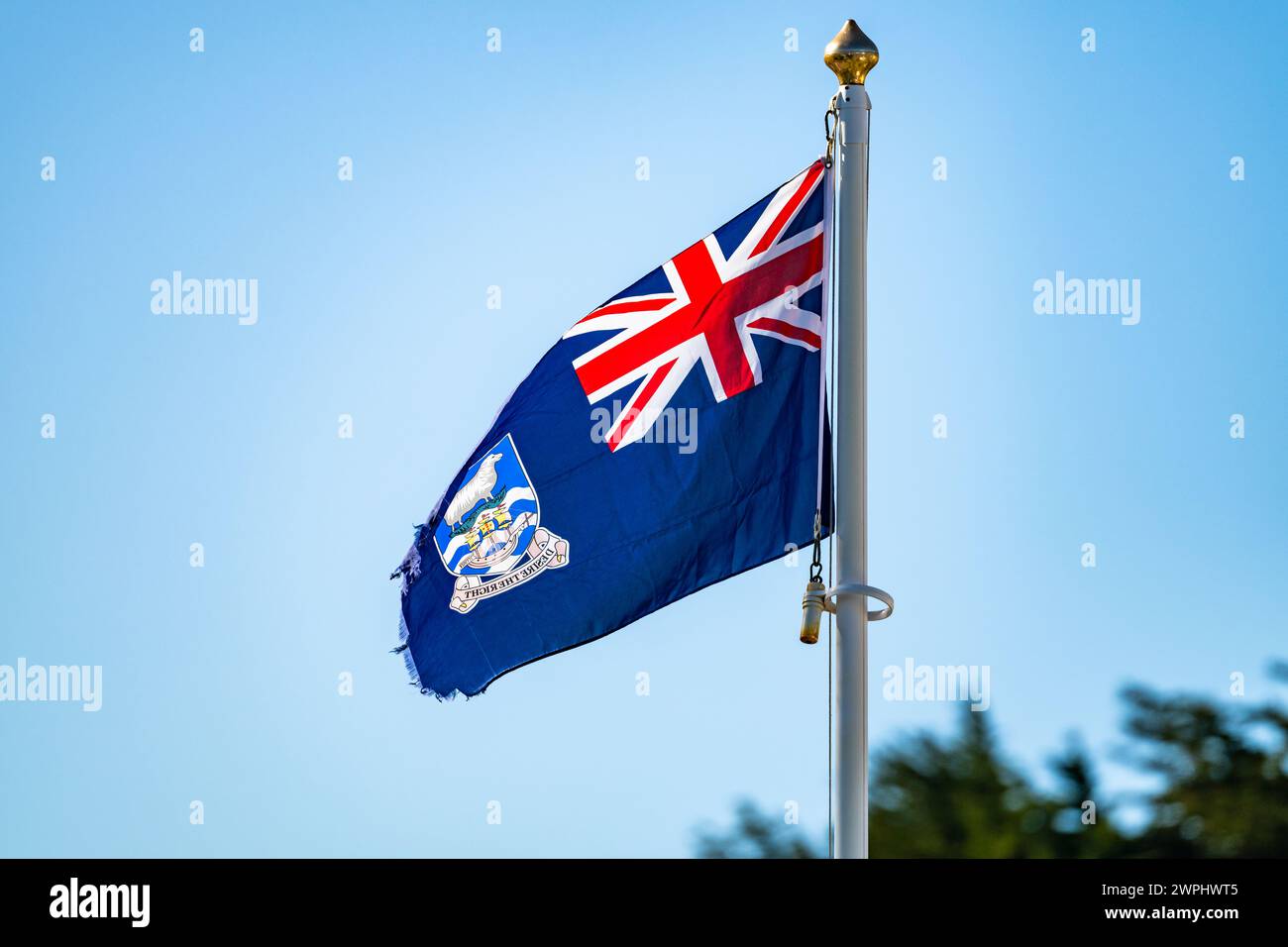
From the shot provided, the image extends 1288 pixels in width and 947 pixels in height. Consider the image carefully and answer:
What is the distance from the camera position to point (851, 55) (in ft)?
35.9

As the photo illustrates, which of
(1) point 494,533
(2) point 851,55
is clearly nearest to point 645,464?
(1) point 494,533

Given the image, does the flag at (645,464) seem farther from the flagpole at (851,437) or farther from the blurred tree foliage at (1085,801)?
the blurred tree foliage at (1085,801)

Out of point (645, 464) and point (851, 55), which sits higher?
point (851, 55)

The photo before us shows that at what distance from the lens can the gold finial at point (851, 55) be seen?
10.9 m

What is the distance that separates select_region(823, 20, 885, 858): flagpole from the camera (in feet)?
32.8

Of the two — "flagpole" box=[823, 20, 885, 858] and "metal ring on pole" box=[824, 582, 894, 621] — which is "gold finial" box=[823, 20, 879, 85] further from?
"metal ring on pole" box=[824, 582, 894, 621]

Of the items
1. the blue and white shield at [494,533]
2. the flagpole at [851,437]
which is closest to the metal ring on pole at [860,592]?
the flagpole at [851,437]

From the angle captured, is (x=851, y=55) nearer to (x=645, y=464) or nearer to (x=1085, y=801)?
(x=645, y=464)

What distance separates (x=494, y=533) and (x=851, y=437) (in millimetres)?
2337

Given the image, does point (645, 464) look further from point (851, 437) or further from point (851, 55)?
point (851, 55)

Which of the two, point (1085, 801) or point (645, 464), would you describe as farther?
point (1085, 801)
